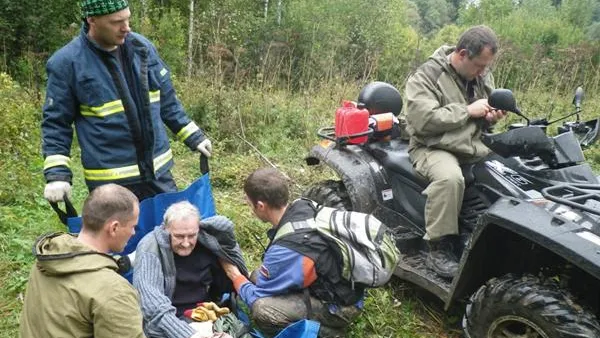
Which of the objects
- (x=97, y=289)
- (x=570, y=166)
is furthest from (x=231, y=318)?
(x=570, y=166)

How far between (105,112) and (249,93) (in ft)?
16.1

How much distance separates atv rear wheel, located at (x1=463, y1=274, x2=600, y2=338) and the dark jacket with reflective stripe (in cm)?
192

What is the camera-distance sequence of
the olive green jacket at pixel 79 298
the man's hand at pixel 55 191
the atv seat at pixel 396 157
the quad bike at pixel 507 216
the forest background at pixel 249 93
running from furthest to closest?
the forest background at pixel 249 93 → the atv seat at pixel 396 157 → the man's hand at pixel 55 191 → the quad bike at pixel 507 216 → the olive green jacket at pixel 79 298

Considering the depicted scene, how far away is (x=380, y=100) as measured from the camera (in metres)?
3.98

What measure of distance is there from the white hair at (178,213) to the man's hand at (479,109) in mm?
1763

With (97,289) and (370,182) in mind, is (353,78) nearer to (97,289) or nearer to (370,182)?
(370,182)

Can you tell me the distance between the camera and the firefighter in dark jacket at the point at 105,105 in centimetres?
259

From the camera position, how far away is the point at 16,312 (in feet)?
10.7

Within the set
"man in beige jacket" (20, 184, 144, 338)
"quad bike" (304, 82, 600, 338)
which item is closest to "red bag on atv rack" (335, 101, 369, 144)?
"quad bike" (304, 82, 600, 338)

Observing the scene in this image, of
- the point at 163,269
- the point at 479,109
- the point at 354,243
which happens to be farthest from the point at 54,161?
the point at 479,109

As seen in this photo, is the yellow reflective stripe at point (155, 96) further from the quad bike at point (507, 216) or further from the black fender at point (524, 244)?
the black fender at point (524, 244)

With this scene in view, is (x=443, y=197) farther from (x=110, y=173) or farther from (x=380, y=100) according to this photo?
(x=110, y=173)

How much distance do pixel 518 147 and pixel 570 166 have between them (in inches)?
16.2

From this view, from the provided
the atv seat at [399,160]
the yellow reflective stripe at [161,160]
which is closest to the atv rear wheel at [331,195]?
the atv seat at [399,160]
